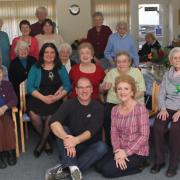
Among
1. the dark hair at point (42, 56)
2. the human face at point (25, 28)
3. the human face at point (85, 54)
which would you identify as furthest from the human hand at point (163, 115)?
the human face at point (25, 28)

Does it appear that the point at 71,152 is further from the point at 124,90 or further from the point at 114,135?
the point at 124,90

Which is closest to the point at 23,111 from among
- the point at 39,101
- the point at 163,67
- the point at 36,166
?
the point at 39,101

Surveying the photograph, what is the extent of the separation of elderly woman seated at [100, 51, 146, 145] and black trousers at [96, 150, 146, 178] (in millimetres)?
454

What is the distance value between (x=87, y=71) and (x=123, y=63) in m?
0.43

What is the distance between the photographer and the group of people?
299cm

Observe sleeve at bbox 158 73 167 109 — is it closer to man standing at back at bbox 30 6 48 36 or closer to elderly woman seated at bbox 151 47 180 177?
elderly woman seated at bbox 151 47 180 177

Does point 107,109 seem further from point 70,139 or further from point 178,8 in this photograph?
point 178,8

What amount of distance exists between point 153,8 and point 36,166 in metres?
6.98

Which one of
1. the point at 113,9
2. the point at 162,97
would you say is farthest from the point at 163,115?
the point at 113,9

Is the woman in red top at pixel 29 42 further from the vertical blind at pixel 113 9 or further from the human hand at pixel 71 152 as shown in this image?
the vertical blind at pixel 113 9

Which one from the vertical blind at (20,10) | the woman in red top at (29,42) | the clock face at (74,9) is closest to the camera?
the woman in red top at (29,42)

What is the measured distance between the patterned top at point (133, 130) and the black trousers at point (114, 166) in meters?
0.06

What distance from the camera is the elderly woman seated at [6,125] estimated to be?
3.38 meters

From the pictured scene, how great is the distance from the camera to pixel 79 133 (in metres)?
3.12
